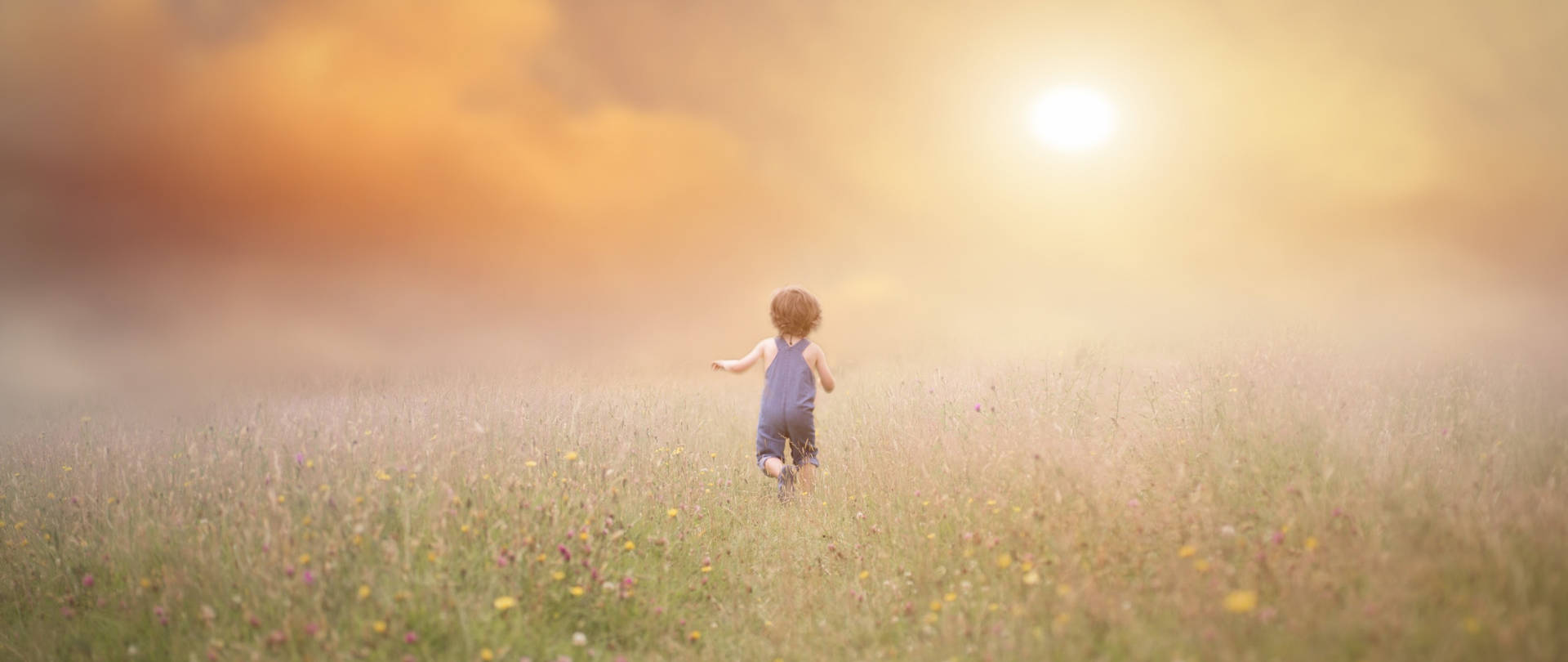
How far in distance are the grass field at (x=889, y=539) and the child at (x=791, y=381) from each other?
1.01 feet

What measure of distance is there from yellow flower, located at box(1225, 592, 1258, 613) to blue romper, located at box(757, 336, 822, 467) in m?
3.51

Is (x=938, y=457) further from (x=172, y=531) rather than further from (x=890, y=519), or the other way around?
(x=172, y=531)

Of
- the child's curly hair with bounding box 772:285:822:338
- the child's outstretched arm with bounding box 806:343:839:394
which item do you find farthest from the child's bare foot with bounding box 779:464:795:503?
the child's curly hair with bounding box 772:285:822:338

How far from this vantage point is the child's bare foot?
5.65 meters

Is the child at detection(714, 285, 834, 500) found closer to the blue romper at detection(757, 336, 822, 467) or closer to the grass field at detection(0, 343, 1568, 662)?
the blue romper at detection(757, 336, 822, 467)

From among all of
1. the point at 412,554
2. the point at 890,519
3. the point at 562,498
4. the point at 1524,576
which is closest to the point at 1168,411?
the point at 890,519

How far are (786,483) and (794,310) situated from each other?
1352 mm

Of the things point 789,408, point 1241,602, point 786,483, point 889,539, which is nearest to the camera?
point 1241,602

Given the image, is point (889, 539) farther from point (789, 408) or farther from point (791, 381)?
point (791, 381)

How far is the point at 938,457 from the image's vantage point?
4898 mm

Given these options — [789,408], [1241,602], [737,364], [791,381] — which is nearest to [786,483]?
[789,408]

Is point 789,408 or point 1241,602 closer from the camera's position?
point 1241,602

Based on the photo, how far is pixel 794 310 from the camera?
5918 millimetres

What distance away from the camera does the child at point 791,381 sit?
5.86m
